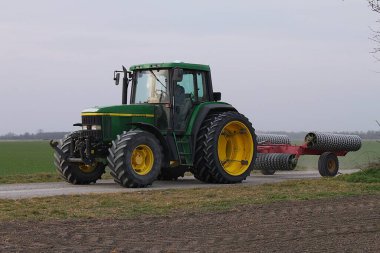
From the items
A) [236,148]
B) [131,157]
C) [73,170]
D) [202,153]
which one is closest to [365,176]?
[236,148]

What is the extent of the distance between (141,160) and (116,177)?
0.78 metres

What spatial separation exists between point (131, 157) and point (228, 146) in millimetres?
3400

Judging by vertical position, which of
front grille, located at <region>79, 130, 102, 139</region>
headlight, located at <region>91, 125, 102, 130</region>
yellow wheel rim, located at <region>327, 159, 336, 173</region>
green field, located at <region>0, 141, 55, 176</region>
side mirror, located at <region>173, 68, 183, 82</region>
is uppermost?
side mirror, located at <region>173, 68, 183, 82</region>

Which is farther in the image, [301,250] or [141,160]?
[141,160]

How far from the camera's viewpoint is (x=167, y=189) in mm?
15516

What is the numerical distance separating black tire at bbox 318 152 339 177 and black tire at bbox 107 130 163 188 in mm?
6149

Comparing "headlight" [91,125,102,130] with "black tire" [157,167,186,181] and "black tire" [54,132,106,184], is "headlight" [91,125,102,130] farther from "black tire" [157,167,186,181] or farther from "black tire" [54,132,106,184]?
"black tire" [157,167,186,181]

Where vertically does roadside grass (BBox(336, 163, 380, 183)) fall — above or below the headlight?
below

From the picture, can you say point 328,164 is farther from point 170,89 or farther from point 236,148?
point 170,89

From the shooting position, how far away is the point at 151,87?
685 inches

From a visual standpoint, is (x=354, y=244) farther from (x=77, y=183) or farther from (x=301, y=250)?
(x=77, y=183)

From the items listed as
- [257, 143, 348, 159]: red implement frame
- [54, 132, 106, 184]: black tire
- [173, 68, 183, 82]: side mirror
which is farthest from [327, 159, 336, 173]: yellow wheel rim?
[54, 132, 106, 184]: black tire

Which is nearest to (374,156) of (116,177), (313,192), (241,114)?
(241,114)

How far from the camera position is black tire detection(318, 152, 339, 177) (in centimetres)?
2070
